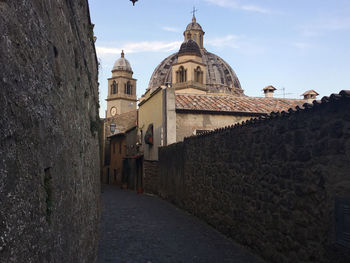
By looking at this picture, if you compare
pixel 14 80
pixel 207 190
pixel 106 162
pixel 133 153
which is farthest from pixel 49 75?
pixel 106 162

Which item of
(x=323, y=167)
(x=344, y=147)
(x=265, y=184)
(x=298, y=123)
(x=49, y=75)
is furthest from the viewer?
(x=265, y=184)

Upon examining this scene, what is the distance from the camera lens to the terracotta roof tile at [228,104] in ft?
57.5

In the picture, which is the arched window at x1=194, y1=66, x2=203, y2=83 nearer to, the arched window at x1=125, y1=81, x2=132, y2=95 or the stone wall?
the arched window at x1=125, y1=81, x2=132, y2=95

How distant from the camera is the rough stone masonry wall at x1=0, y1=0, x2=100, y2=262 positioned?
5.66 ft

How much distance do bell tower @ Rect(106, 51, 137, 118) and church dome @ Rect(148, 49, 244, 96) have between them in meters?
5.09

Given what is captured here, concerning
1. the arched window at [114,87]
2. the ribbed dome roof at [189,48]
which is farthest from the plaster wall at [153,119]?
the arched window at [114,87]

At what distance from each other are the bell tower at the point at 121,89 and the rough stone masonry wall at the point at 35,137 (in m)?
55.1

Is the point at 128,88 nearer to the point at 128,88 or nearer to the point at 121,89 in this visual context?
the point at 128,88

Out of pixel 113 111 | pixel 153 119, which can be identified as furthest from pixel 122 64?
pixel 153 119

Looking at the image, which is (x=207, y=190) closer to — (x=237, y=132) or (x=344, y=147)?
(x=237, y=132)

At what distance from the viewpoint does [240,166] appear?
7.39 m

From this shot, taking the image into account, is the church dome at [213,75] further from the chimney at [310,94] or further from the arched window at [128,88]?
the chimney at [310,94]

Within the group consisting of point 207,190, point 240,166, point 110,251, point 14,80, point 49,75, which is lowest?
point 110,251

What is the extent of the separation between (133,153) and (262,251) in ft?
61.1
